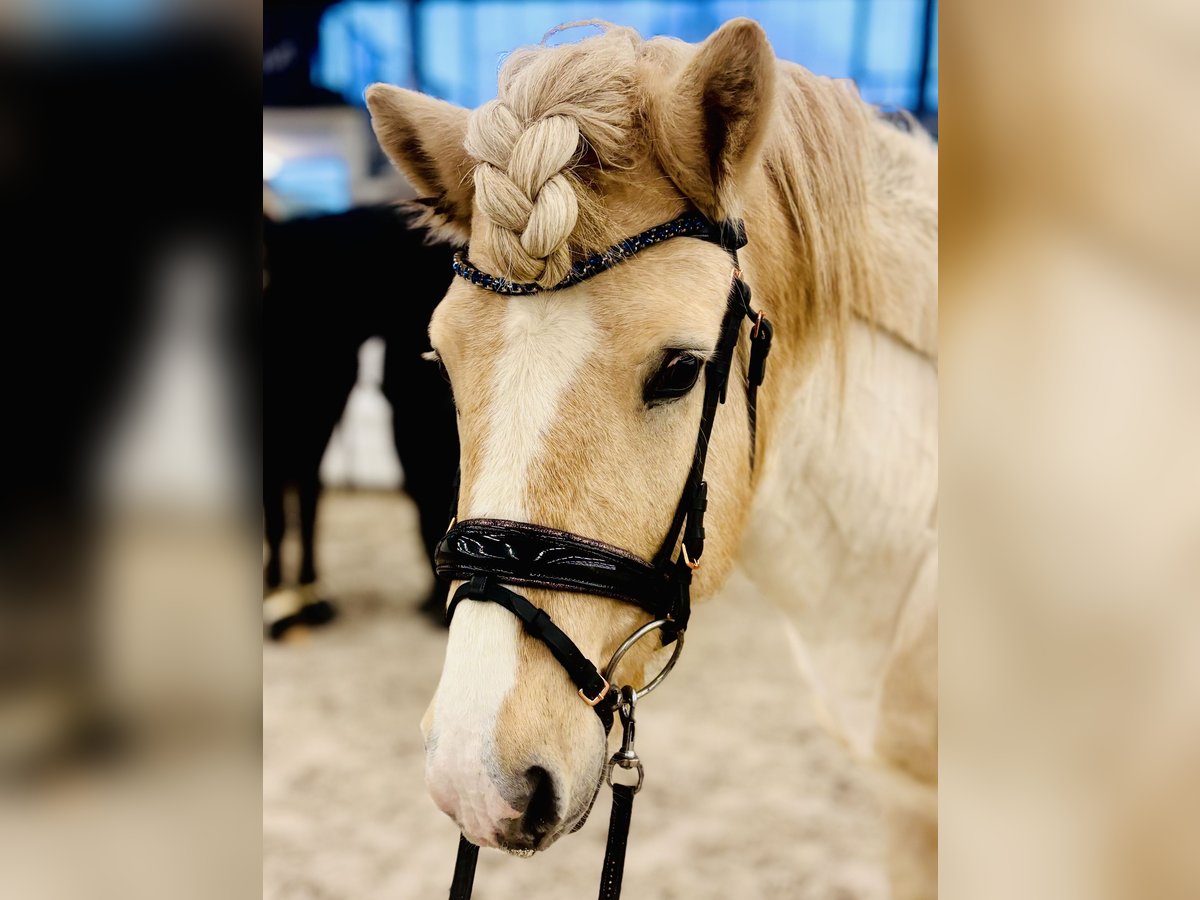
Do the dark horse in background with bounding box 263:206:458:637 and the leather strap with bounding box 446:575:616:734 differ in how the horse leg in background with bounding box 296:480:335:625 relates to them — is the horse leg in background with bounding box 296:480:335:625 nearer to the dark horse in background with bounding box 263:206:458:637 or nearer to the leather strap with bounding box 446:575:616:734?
the dark horse in background with bounding box 263:206:458:637

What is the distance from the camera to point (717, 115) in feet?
2.38

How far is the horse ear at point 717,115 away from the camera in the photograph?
682 millimetres

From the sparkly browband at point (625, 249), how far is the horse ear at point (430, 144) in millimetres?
99

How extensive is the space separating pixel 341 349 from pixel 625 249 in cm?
66

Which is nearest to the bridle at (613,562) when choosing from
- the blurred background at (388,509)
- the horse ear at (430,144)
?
the horse ear at (430,144)

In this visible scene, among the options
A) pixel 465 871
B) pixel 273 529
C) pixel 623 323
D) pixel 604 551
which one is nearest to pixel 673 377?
pixel 623 323

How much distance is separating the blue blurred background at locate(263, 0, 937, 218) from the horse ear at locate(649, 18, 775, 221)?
1.23 feet

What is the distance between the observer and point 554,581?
0.64 m

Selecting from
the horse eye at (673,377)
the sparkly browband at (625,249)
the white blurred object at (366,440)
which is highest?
the sparkly browband at (625,249)

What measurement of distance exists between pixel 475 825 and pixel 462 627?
0.52 feet

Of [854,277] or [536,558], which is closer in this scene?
[536,558]

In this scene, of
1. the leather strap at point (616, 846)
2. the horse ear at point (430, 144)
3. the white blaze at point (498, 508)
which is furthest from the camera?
the horse ear at point (430, 144)

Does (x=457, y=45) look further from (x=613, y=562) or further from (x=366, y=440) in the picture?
(x=613, y=562)
